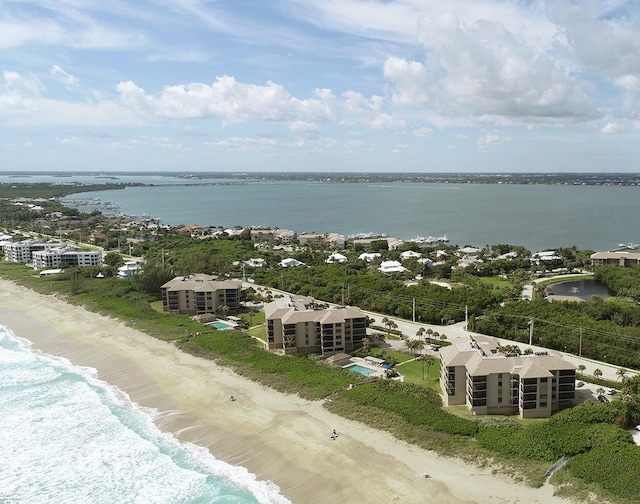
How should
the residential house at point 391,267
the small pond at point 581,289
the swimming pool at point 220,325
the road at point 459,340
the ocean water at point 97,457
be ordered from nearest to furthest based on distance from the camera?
the ocean water at point 97,457 < the road at point 459,340 < the swimming pool at point 220,325 < the small pond at point 581,289 < the residential house at point 391,267

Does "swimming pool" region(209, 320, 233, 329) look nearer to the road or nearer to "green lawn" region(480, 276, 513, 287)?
the road

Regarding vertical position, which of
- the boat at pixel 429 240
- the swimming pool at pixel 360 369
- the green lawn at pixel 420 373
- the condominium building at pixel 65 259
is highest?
the condominium building at pixel 65 259

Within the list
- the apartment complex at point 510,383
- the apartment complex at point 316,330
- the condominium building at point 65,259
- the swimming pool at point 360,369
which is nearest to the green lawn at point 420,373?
the swimming pool at point 360,369

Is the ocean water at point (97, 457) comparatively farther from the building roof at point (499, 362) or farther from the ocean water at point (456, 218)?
the ocean water at point (456, 218)

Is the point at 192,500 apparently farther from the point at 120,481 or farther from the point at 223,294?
the point at 223,294

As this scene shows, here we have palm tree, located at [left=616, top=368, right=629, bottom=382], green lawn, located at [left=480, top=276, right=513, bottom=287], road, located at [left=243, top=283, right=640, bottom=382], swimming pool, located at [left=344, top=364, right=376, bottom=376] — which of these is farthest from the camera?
green lawn, located at [left=480, top=276, right=513, bottom=287]

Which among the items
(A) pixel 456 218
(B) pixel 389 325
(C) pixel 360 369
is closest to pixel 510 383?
(C) pixel 360 369

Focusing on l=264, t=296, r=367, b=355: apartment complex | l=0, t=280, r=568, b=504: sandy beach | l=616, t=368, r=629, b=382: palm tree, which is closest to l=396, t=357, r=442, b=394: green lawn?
l=264, t=296, r=367, b=355: apartment complex
